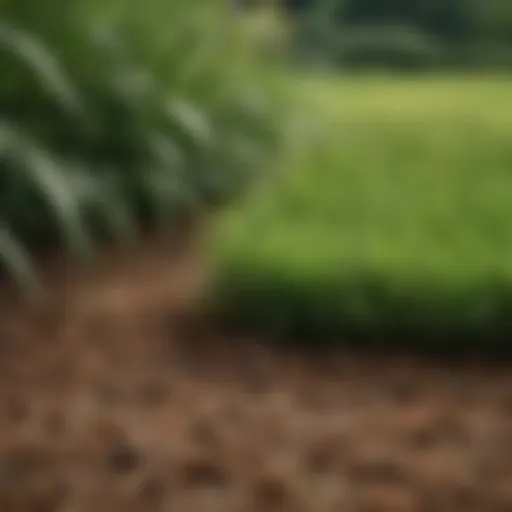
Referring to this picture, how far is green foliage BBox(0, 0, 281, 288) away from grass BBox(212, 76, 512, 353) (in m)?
A: 0.19

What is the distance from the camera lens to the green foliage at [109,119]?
5.38 feet

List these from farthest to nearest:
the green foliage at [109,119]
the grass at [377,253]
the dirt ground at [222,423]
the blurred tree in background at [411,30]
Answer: the blurred tree in background at [411,30]
the green foliage at [109,119]
the grass at [377,253]
the dirt ground at [222,423]

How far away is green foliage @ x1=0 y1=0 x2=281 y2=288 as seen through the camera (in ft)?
5.38

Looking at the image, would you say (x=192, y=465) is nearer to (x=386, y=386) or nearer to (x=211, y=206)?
(x=386, y=386)

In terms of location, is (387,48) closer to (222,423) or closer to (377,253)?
(377,253)

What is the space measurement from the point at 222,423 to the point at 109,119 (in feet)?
2.81

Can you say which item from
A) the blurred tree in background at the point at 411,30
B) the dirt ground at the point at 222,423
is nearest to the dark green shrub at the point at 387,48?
the blurred tree in background at the point at 411,30

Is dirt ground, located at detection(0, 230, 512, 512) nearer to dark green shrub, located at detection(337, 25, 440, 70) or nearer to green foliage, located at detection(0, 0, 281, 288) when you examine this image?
green foliage, located at detection(0, 0, 281, 288)

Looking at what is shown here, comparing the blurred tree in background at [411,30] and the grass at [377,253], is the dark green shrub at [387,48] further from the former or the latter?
the grass at [377,253]

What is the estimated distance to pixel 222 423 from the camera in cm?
117

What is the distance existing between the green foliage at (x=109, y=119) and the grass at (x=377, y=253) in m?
0.19

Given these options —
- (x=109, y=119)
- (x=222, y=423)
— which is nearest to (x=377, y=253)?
(x=222, y=423)

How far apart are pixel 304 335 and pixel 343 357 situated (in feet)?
0.27

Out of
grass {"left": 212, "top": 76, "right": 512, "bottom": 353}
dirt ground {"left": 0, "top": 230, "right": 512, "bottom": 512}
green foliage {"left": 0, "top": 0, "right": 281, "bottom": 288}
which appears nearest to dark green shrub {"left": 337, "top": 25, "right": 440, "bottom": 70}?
grass {"left": 212, "top": 76, "right": 512, "bottom": 353}
